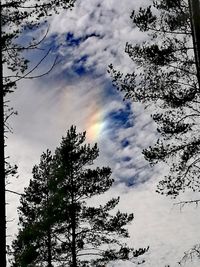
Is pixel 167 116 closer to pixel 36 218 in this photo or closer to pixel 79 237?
pixel 79 237

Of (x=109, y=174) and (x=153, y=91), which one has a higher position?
(x=109, y=174)

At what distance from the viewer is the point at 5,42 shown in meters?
10.1

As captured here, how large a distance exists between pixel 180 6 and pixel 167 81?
2080 millimetres

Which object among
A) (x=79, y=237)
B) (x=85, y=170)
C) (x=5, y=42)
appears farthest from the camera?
(x=85, y=170)

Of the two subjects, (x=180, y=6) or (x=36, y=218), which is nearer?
(x=180, y=6)

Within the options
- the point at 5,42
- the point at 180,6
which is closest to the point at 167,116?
the point at 180,6

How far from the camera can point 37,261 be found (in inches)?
840

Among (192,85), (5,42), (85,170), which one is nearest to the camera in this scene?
(5,42)

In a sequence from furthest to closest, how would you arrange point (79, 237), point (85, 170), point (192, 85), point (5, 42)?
point (85, 170) < point (79, 237) < point (192, 85) < point (5, 42)

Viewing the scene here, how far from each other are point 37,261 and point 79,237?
297cm

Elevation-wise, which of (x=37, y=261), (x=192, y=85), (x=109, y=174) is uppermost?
(x=109, y=174)

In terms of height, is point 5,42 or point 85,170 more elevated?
point 85,170

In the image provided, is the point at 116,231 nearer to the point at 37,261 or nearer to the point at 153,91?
the point at 37,261

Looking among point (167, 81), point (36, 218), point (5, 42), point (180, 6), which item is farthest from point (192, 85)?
point (36, 218)
